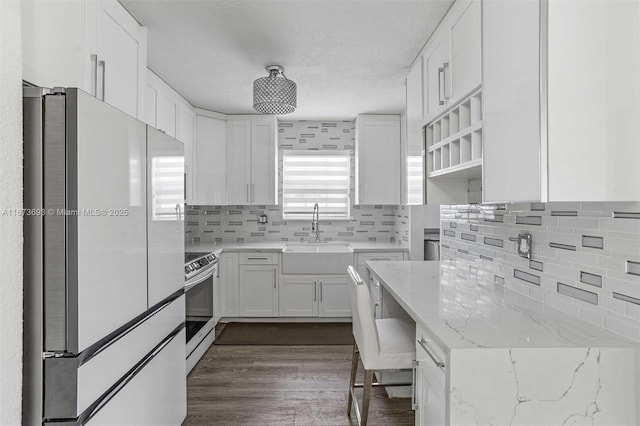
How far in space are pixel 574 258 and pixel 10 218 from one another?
1.83 metres

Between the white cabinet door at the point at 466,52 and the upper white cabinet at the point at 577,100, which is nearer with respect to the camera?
the upper white cabinet at the point at 577,100

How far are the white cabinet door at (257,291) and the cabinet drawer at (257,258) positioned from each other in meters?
0.04

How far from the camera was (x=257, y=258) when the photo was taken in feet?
12.9

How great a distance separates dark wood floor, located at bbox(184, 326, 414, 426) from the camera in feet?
7.22

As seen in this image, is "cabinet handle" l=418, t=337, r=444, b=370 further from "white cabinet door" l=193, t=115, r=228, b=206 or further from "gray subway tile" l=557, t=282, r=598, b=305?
"white cabinet door" l=193, t=115, r=228, b=206

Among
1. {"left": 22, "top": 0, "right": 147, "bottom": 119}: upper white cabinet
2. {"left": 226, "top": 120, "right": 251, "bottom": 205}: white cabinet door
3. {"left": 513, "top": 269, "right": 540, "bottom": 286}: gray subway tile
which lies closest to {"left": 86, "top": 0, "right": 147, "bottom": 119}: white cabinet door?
{"left": 22, "top": 0, "right": 147, "bottom": 119}: upper white cabinet

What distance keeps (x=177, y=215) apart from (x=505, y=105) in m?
1.62

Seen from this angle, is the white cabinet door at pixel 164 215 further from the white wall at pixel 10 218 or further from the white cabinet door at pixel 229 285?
the white cabinet door at pixel 229 285

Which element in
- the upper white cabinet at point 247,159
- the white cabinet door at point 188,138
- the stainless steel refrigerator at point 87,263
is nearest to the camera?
the stainless steel refrigerator at point 87,263

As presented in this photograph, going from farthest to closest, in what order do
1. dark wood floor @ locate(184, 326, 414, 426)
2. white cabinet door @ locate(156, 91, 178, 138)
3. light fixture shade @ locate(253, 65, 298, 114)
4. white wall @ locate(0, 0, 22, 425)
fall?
white cabinet door @ locate(156, 91, 178, 138)
light fixture shade @ locate(253, 65, 298, 114)
dark wood floor @ locate(184, 326, 414, 426)
white wall @ locate(0, 0, 22, 425)

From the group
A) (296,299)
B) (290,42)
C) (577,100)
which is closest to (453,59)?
(577,100)

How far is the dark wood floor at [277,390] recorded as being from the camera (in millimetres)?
2201

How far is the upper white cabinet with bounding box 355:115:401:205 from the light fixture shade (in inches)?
65.0

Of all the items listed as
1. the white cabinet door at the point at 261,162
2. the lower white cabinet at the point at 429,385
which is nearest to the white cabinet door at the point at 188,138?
the white cabinet door at the point at 261,162
